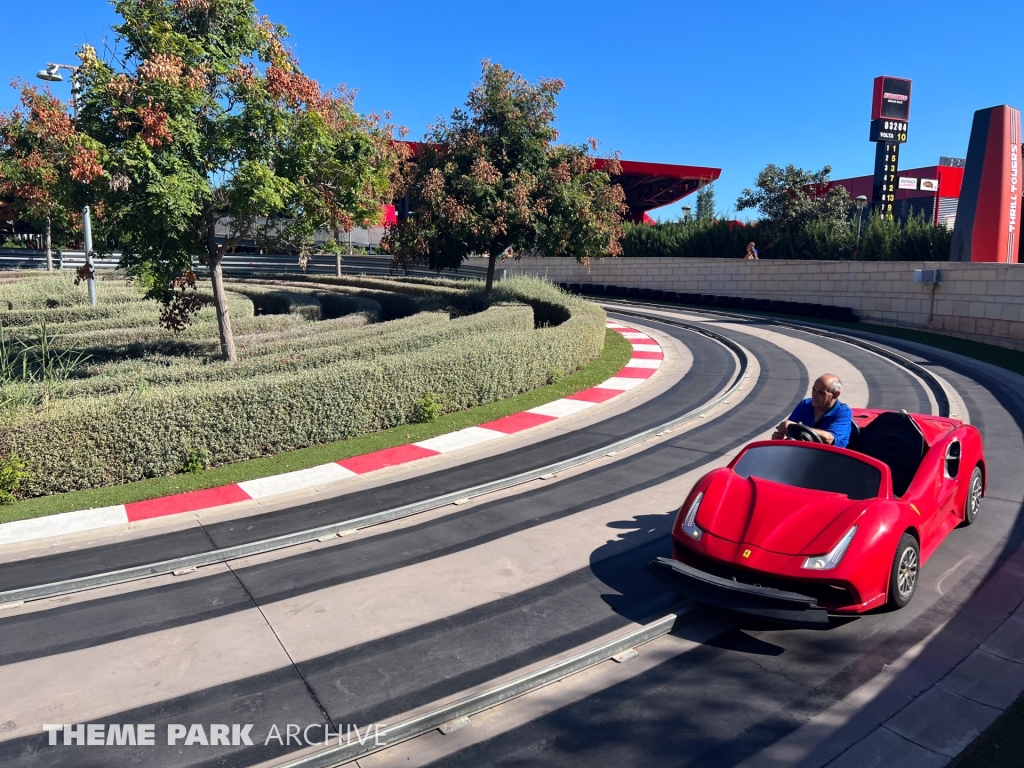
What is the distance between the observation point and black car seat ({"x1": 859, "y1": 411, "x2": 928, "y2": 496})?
19.8 feet

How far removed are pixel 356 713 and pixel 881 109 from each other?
1440 inches

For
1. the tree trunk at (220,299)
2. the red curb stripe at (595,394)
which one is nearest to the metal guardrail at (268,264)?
the red curb stripe at (595,394)

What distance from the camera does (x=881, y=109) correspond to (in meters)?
32.6

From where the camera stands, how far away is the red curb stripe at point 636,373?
15836mm

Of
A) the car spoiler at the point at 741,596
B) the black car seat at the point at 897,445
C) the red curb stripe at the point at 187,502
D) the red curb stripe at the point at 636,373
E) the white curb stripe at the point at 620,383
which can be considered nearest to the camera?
the car spoiler at the point at 741,596

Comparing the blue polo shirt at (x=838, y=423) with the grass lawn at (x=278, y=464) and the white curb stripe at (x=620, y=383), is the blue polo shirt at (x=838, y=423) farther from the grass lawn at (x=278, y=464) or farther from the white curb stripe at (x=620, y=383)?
the white curb stripe at (x=620, y=383)

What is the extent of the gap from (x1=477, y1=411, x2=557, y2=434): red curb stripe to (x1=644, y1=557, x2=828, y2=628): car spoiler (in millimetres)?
6113

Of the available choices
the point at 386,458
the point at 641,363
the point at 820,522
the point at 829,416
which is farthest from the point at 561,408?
the point at 820,522

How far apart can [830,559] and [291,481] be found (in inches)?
256

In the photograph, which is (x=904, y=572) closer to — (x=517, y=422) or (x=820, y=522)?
(x=820, y=522)

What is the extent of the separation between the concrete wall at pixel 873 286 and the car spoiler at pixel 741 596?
60.7ft

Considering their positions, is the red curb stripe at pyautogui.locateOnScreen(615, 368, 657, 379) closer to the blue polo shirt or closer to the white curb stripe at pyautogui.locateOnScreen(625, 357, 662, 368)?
the white curb stripe at pyautogui.locateOnScreen(625, 357, 662, 368)

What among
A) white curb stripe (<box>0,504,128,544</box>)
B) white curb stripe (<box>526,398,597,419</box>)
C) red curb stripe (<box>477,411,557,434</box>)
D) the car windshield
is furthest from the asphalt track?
white curb stripe (<box>526,398,597,419</box>)

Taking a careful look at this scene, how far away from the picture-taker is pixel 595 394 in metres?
14.0
